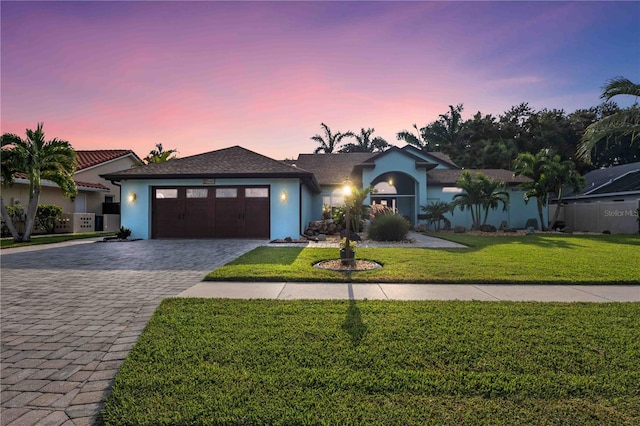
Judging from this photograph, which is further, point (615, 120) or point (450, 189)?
point (450, 189)

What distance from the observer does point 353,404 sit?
2299mm

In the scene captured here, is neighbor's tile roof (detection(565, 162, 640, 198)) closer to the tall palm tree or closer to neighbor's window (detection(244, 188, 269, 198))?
neighbor's window (detection(244, 188, 269, 198))

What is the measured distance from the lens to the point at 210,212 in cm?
1516

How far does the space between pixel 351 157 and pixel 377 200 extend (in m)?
4.96

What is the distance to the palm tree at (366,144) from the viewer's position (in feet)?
122

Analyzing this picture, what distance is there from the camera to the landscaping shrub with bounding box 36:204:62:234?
17656mm

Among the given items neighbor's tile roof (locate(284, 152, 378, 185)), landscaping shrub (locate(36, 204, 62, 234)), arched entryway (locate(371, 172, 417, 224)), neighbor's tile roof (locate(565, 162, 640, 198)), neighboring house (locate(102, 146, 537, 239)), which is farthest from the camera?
arched entryway (locate(371, 172, 417, 224))

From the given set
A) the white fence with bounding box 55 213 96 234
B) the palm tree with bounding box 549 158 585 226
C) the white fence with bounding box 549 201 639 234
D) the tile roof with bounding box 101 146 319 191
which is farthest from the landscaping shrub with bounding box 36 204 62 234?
the white fence with bounding box 549 201 639 234

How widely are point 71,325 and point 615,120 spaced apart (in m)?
16.5

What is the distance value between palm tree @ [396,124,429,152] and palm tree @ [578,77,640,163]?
2571 centimetres

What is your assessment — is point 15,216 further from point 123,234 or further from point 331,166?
point 331,166

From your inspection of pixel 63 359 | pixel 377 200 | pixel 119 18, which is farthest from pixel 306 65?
pixel 377 200

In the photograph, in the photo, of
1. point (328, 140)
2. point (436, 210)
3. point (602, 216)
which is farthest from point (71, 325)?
point (328, 140)

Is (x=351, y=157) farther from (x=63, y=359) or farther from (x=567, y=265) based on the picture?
(x=63, y=359)
